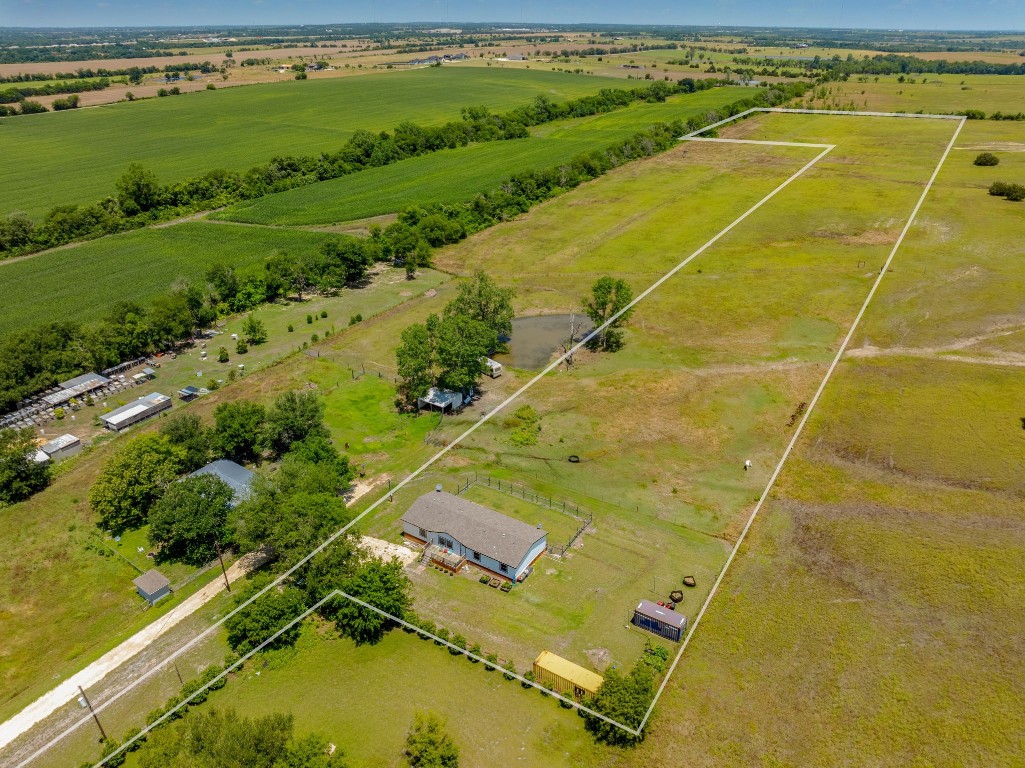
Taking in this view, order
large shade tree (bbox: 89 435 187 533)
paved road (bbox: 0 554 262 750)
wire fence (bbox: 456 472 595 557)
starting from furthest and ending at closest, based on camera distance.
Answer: large shade tree (bbox: 89 435 187 533) < wire fence (bbox: 456 472 595 557) < paved road (bbox: 0 554 262 750)

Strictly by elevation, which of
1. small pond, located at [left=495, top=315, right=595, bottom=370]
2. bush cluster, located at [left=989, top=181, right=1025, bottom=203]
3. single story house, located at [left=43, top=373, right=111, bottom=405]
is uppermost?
bush cluster, located at [left=989, top=181, right=1025, bottom=203]

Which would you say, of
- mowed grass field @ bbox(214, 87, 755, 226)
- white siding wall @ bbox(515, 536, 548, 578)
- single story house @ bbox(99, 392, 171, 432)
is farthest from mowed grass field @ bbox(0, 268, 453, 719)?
mowed grass field @ bbox(214, 87, 755, 226)

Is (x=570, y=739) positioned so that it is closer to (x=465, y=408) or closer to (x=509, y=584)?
(x=509, y=584)

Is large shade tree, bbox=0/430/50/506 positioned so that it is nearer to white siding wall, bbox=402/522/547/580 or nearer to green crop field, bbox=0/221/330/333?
white siding wall, bbox=402/522/547/580

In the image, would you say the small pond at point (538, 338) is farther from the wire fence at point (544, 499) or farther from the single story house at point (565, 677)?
the single story house at point (565, 677)

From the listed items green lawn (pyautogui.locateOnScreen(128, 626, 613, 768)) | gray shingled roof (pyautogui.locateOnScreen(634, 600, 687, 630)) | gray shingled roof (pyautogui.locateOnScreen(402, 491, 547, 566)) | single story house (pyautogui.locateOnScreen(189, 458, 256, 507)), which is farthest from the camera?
single story house (pyautogui.locateOnScreen(189, 458, 256, 507))
